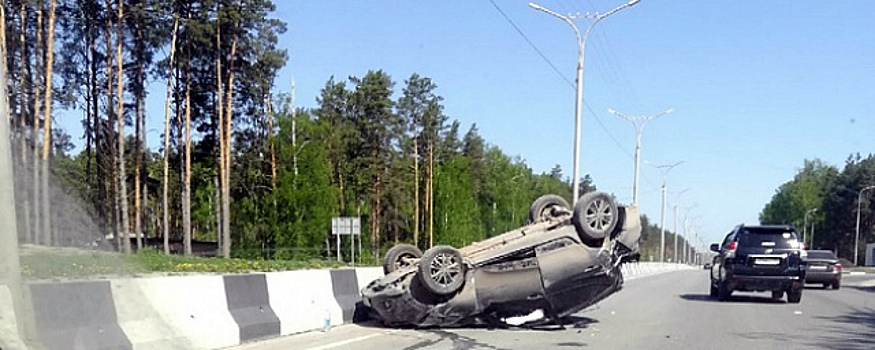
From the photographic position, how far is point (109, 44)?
128 ft

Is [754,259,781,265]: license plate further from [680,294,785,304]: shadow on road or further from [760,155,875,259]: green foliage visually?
[760,155,875,259]: green foliage

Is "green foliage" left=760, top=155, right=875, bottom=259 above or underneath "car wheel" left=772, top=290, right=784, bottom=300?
underneath

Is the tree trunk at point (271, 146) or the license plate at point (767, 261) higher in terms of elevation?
the tree trunk at point (271, 146)

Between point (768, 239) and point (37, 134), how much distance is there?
56.7ft

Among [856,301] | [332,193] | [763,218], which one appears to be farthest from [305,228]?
[763,218]

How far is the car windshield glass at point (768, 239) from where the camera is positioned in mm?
24219

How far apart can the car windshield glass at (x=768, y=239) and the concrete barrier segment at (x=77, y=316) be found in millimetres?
18288

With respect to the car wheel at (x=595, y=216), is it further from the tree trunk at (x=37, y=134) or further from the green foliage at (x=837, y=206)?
the green foliage at (x=837, y=206)

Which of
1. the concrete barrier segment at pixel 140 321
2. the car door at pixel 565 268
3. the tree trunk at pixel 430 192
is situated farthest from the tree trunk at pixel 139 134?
the concrete barrier segment at pixel 140 321

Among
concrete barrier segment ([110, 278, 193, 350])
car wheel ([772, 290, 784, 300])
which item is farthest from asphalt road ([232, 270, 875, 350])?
car wheel ([772, 290, 784, 300])

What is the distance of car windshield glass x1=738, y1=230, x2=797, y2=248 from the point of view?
79.5 ft

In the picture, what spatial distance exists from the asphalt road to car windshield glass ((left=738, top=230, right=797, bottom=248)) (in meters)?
2.70

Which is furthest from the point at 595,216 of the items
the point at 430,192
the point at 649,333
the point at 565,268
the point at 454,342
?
the point at 430,192

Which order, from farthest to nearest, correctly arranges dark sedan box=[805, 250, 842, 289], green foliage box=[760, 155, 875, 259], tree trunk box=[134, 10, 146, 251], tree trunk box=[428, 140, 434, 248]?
green foliage box=[760, 155, 875, 259], tree trunk box=[428, 140, 434, 248], tree trunk box=[134, 10, 146, 251], dark sedan box=[805, 250, 842, 289]
